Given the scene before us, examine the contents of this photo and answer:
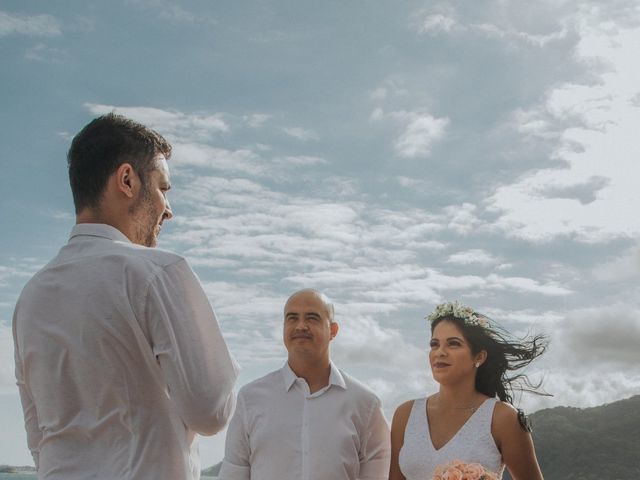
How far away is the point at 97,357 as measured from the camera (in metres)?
2.17

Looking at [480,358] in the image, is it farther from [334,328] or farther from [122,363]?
[122,363]

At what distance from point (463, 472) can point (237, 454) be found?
2.04 metres

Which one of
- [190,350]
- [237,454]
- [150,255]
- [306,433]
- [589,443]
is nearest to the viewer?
[190,350]

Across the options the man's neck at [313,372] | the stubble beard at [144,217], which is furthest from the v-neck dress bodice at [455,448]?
the stubble beard at [144,217]

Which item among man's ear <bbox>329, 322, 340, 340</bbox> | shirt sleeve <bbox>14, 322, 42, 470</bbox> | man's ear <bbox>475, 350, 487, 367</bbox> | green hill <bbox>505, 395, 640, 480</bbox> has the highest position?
man's ear <bbox>329, 322, 340, 340</bbox>

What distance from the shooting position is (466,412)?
21.2ft

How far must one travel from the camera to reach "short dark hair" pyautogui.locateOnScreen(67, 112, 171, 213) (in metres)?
2.41

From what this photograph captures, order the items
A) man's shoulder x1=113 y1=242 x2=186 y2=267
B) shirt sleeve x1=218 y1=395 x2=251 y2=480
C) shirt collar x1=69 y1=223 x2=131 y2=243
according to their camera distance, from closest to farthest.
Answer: man's shoulder x1=113 y1=242 x2=186 y2=267 < shirt collar x1=69 y1=223 x2=131 y2=243 < shirt sleeve x1=218 y1=395 x2=251 y2=480

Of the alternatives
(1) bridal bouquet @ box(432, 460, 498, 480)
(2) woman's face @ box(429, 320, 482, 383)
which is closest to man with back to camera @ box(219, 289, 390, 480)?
(2) woman's face @ box(429, 320, 482, 383)

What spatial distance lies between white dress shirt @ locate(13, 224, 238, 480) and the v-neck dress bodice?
4398 millimetres

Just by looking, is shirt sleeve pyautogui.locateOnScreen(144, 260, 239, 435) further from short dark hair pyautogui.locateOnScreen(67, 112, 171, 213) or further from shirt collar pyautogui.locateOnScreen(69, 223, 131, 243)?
short dark hair pyautogui.locateOnScreen(67, 112, 171, 213)

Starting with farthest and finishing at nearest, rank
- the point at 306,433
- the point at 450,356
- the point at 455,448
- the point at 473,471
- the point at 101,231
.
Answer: the point at 450,356, the point at 306,433, the point at 455,448, the point at 473,471, the point at 101,231

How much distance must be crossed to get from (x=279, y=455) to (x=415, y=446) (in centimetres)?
123

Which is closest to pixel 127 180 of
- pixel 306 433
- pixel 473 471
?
pixel 473 471
